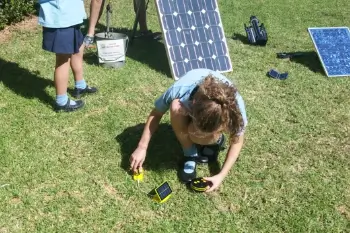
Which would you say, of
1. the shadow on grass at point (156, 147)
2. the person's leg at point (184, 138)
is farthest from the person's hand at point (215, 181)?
the shadow on grass at point (156, 147)

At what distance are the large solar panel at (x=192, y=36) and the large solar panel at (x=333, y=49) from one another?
3.81 ft

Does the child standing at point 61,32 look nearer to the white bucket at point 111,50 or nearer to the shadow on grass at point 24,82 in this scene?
the shadow on grass at point 24,82

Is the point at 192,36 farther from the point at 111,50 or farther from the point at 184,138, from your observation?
the point at 184,138

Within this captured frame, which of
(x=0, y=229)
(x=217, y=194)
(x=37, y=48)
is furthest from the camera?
(x=37, y=48)

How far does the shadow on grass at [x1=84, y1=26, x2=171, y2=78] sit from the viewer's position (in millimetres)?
5191

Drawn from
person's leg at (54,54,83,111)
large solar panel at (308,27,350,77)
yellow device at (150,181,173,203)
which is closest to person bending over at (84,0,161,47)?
person's leg at (54,54,83,111)

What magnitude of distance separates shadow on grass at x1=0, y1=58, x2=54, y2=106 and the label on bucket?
657 mm

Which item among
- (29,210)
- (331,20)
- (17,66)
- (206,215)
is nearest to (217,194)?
(206,215)

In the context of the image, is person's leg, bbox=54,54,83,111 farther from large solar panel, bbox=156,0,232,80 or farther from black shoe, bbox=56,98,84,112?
large solar panel, bbox=156,0,232,80

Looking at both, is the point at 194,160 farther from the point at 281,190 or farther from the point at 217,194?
the point at 281,190

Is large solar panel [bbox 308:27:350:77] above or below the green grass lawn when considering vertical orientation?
below

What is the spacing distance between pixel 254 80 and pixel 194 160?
6.14 feet

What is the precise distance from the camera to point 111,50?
16.1ft

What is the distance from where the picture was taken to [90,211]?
9.84 ft
